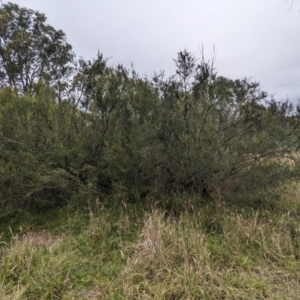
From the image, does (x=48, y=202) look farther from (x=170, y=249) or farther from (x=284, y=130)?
(x=284, y=130)

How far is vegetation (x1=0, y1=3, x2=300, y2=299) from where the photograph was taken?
3.38 m

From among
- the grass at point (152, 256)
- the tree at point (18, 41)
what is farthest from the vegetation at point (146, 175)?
the tree at point (18, 41)

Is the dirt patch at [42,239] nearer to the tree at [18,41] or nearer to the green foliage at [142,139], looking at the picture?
the green foliage at [142,139]

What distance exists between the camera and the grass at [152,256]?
2.76 m

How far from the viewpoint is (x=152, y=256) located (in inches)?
126

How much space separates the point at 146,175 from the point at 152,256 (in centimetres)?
183

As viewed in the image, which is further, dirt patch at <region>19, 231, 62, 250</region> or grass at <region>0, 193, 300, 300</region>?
dirt patch at <region>19, 231, 62, 250</region>

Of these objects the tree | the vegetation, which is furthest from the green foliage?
the tree

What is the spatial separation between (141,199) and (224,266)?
209 centimetres

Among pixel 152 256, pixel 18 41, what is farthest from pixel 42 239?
pixel 18 41

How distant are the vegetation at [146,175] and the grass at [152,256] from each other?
0.8 inches

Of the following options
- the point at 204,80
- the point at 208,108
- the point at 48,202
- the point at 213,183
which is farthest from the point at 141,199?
the point at 204,80

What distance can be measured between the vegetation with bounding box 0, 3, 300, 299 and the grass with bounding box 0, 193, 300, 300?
Answer: 0.02 metres

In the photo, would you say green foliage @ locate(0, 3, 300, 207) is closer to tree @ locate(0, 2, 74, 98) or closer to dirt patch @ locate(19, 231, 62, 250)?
dirt patch @ locate(19, 231, 62, 250)
